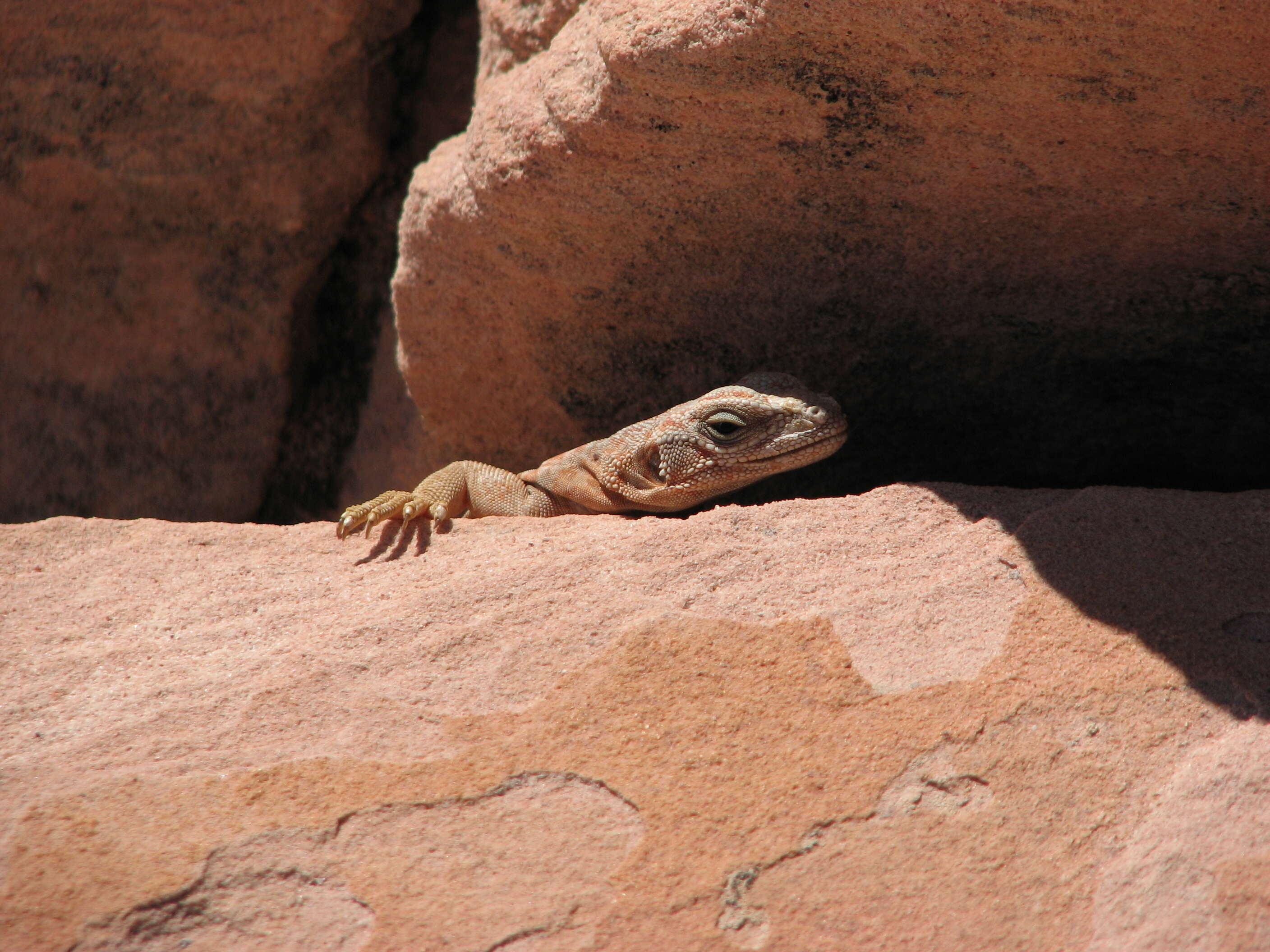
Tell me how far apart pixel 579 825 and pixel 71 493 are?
4.47 m

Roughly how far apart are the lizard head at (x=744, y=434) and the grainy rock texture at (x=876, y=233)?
0.39 meters

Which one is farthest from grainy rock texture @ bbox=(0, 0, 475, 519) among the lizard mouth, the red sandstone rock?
the lizard mouth

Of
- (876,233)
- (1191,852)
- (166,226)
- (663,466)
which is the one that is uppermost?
(166,226)

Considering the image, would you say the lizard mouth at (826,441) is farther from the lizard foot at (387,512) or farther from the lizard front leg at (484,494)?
the lizard foot at (387,512)

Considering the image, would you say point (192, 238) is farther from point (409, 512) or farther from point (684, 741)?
point (684, 741)

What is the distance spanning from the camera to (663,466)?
446 centimetres

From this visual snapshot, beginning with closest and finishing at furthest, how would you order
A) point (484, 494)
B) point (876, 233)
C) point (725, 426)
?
point (876, 233)
point (725, 426)
point (484, 494)

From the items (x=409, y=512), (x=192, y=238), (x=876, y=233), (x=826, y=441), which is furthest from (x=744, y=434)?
(x=192, y=238)

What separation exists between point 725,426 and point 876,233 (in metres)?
0.96

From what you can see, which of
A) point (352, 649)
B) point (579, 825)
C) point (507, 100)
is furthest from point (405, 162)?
point (579, 825)

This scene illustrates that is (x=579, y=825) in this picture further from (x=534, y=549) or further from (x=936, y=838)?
(x=534, y=549)

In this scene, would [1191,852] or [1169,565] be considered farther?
[1169,565]

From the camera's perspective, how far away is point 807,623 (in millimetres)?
3072

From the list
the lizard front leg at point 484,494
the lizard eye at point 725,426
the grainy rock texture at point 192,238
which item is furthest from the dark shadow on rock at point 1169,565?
the grainy rock texture at point 192,238
